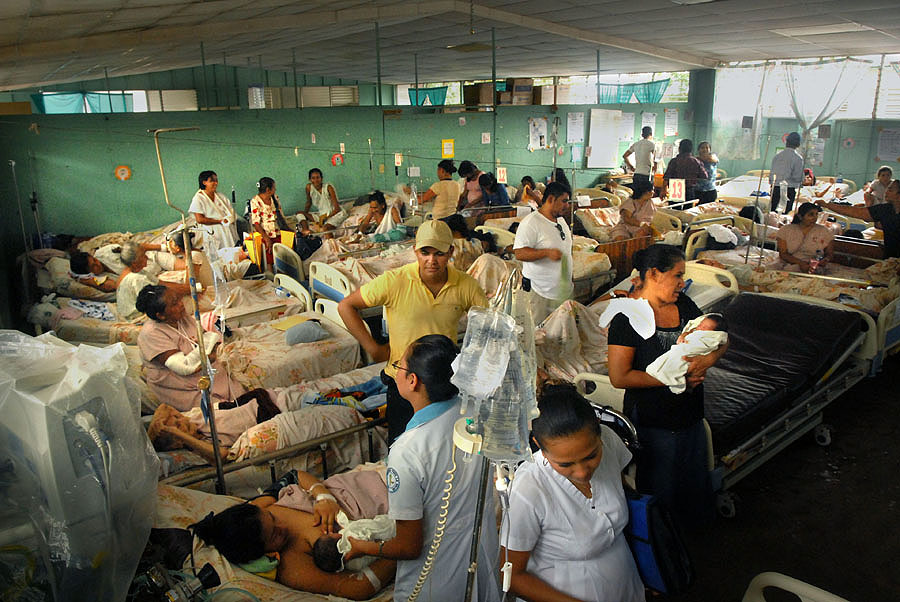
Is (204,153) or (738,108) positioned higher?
(738,108)

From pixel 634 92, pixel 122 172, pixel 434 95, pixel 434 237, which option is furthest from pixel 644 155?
pixel 434 237

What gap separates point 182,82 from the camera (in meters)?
12.9

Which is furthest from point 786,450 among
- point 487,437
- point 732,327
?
point 487,437

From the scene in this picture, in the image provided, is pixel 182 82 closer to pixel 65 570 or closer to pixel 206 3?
pixel 206 3

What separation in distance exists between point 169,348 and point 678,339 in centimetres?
287

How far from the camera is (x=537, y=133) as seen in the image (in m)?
12.1

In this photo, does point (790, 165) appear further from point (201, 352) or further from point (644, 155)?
point (201, 352)

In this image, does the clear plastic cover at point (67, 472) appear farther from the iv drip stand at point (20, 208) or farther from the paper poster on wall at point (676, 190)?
the paper poster on wall at point (676, 190)

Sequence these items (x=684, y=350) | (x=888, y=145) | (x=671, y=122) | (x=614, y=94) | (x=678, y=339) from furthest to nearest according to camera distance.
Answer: (x=614, y=94)
(x=671, y=122)
(x=888, y=145)
(x=678, y=339)
(x=684, y=350)

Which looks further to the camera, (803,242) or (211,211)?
(211,211)

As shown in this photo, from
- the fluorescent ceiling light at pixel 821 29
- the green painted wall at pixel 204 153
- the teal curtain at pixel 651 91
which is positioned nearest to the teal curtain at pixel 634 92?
the teal curtain at pixel 651 91

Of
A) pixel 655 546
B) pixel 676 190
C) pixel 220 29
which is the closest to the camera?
pixel 655 546

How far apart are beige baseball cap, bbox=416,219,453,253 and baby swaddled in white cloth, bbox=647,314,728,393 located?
112cm

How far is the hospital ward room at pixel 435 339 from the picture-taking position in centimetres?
190
